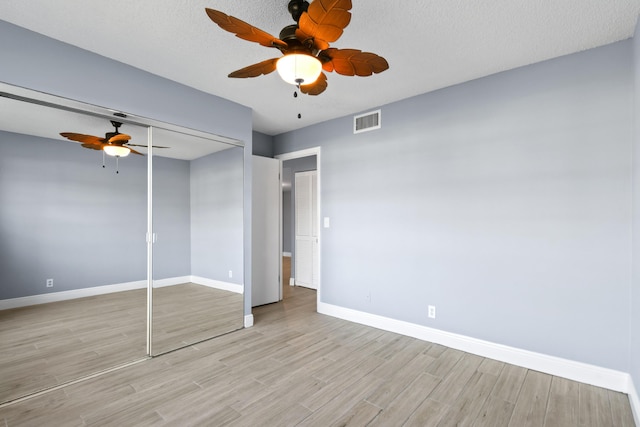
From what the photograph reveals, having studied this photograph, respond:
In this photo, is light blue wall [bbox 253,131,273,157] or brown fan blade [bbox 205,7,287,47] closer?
brown fan blade [bbox 205,7,287,47]

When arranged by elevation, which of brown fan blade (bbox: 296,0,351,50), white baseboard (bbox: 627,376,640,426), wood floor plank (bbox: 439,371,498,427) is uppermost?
brown fan blade (bbox: 296,0,351,50)

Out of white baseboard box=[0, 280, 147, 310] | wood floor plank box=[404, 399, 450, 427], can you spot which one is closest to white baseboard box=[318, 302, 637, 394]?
wood floor plank box=[404, 399, 450, 427]

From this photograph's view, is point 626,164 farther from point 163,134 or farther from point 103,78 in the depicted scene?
point 103,78

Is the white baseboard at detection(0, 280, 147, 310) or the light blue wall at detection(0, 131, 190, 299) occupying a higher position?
the light blue wall at detection(0, 131, 190, 299)

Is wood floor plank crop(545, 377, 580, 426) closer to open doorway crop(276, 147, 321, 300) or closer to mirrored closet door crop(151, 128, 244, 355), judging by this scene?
mirrored closet door crop(151, 128, 244, 355)

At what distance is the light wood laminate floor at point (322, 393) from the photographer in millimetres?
2008

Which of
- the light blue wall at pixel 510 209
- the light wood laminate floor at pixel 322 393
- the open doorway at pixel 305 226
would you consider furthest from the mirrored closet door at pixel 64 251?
the open doorway at pixel 305 226

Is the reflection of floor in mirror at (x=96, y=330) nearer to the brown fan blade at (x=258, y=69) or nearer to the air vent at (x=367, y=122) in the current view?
the brown fan blade at (x=258, y=69)

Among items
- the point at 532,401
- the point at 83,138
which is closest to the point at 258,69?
the point at 83,138

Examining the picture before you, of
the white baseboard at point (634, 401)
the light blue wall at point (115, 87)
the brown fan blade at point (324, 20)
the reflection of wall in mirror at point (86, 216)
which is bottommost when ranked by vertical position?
the white baseboard at point (634, 401)

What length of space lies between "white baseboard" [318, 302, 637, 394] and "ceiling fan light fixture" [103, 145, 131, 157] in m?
3.29

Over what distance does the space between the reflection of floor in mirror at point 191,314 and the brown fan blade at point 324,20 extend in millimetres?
2819

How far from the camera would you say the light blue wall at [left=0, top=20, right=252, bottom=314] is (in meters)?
2.22

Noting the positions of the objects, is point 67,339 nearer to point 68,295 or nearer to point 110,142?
point 68,295
